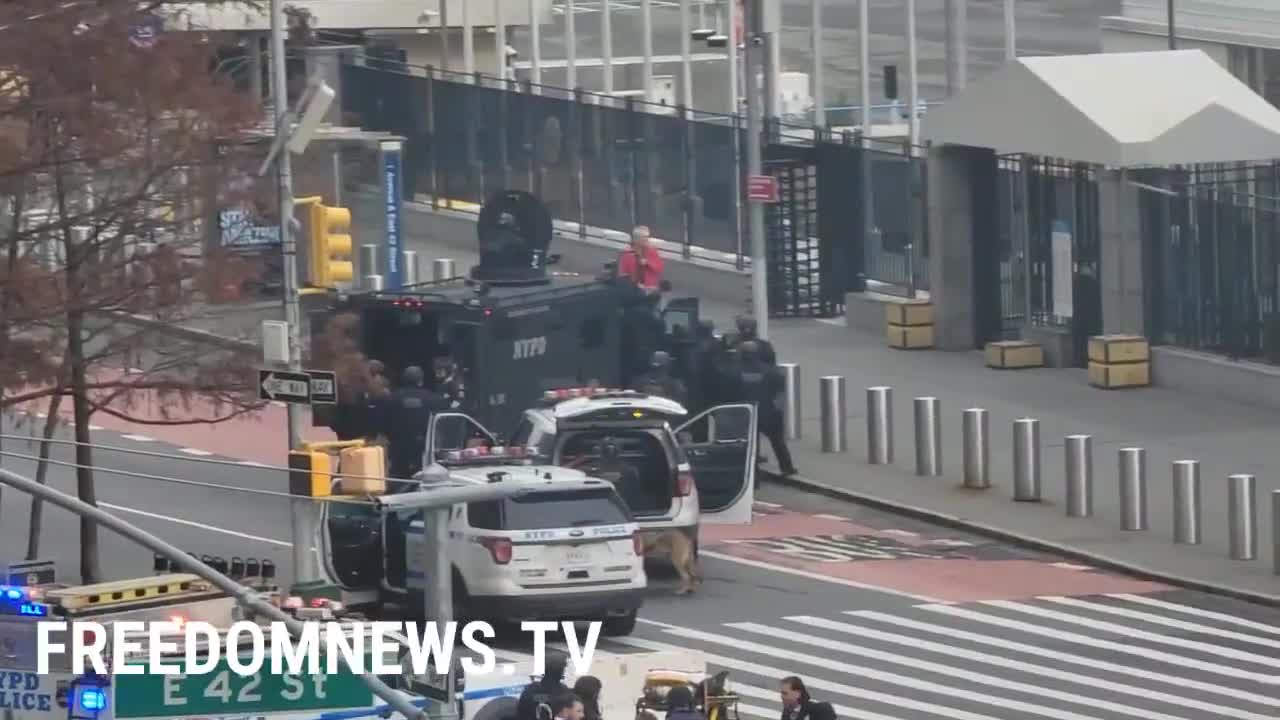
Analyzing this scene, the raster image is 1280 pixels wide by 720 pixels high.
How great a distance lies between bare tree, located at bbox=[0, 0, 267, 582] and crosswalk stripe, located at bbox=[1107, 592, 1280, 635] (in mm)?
8256

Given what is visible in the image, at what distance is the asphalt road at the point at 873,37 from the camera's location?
228 feet

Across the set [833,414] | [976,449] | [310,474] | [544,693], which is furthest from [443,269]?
[544,693]

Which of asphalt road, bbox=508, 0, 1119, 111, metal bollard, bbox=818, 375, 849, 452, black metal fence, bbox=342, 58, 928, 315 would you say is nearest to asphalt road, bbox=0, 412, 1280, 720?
metal bollard, bbox=818, 375, 849, 452

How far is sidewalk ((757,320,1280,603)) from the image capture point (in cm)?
2764

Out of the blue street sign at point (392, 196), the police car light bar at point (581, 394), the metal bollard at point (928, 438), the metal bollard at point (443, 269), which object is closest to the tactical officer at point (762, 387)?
the metal bollard at point (928, 438)

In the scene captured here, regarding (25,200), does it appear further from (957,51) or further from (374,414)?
(957,51)

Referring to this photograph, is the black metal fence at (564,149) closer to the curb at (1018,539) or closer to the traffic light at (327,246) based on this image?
the curb at (1018,539)

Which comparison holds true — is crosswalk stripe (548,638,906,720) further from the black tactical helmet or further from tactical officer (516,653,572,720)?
the black tactical helmet

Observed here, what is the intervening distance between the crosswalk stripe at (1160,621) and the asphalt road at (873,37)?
137 ft

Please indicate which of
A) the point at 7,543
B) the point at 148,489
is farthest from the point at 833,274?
the point at 7,543

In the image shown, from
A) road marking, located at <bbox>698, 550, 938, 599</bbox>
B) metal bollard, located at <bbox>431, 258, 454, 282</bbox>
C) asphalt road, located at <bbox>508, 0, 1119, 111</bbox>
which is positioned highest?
asphalt road, located at <bbox>508, 0, 1119, 111</bbox>

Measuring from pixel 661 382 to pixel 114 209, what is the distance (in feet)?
23.2

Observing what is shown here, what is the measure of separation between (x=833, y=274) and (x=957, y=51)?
6.06m

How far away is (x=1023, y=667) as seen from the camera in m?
23.7
